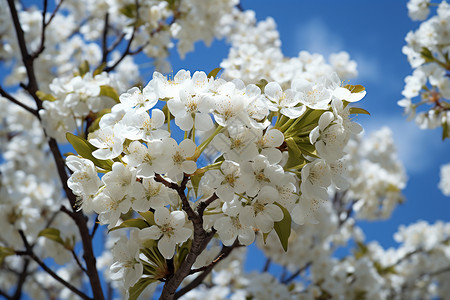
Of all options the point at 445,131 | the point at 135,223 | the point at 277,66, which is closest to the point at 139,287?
the point at 135,223

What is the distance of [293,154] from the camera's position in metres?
1.13

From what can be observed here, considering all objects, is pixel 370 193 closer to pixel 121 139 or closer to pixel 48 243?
pixel 48 243

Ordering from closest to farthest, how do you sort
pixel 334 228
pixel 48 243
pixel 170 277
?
1. pixel 170 277
2. pixel 48 243
3. pixel 334 228

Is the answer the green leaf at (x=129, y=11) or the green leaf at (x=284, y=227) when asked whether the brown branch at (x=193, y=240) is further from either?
the green leaf at (x=129, y=11)

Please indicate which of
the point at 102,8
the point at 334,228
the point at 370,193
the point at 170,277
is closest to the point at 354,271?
the point at 334,228

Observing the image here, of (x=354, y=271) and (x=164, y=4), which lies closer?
(x=164, y=4)

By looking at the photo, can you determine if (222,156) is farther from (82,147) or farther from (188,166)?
(82,147)

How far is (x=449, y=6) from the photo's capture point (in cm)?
273

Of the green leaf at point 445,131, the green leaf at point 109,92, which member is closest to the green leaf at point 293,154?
the green leaf at point 109,92

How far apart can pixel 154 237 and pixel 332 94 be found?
0.63 metres

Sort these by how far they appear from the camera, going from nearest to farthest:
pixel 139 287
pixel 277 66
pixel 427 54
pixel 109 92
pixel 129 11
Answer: pixel 139 287 → pixel 109 92 → pixel 427 54 → pixel 277 66 → pixel 129 11

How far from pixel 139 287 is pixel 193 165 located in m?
0.48

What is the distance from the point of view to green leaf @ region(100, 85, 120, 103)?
2.05m

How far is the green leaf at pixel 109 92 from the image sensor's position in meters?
2.05
